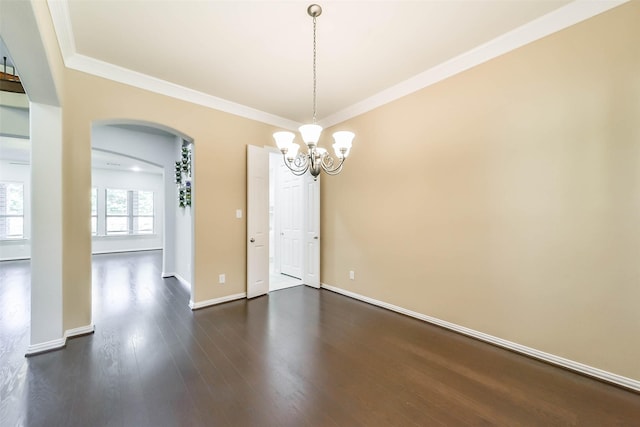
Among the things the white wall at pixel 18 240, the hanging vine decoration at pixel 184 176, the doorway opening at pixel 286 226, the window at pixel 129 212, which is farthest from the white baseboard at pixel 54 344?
the window at pixel 129 212

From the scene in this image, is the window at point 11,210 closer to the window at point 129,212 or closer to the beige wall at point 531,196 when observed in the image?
the window at point 129,212

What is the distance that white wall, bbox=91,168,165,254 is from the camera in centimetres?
805

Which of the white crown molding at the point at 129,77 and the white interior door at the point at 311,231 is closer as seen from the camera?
the white crown molding at the point at 129,77

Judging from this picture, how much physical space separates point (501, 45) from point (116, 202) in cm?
1059

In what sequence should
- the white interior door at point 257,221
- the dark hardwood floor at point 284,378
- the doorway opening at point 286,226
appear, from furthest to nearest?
the doorway opening at point 286,226 < the white interior door at point 257,221 < the dark hardwood floor at point 284,378

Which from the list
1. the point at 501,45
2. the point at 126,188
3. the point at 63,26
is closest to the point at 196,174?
the point at 63,26

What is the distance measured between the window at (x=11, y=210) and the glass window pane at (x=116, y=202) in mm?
1884

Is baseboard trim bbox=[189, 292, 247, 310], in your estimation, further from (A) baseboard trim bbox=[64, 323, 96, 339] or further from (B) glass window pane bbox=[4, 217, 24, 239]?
(B) glass window pane bbox=[4, 217, 24, 239]

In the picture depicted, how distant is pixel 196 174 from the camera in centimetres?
354

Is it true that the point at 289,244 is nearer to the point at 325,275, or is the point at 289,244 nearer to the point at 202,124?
the point at 325,275

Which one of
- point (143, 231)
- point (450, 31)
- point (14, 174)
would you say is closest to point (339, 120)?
point (450, 31)

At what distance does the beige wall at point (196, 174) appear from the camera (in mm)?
2691

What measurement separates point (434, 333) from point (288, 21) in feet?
11.5

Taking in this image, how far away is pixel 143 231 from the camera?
892 centimetres
